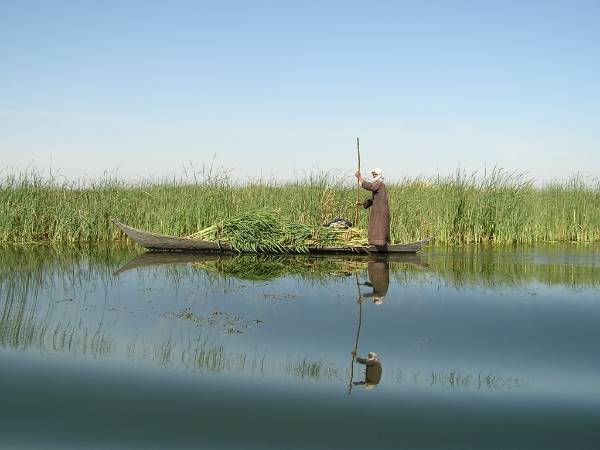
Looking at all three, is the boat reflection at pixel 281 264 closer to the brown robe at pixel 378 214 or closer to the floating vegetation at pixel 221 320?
the brown robe at pixel 378 214

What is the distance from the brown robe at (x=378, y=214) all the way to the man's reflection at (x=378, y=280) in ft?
2.11

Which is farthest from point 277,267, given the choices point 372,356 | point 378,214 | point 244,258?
point 372,356

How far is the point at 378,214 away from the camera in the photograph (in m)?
13.3

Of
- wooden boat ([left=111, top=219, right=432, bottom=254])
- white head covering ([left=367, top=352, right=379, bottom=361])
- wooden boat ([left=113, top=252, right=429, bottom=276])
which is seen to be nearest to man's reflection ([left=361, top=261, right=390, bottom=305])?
wooden boat ([left=113, top=252, right=429, bottom=276])

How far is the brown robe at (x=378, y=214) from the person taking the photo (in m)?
13.2

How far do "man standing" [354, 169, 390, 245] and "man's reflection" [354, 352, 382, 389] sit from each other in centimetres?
726

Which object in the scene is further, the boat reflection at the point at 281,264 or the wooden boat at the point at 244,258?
the wooden boat at the point at 244,258

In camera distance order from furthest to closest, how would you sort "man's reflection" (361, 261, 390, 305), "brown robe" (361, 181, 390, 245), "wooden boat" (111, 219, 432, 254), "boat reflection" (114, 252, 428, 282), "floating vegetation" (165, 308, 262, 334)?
"wooden boat" (111, 219, 432, 254) < "brown robe" (361, 181, 390, 245) < "boat reflection" (114, 252, 428, 282) < "man's reflection" (361, 261, 390, 305) < "floating vegetation" (165, 308, 262, 334)

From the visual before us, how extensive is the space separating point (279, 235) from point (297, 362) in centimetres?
831

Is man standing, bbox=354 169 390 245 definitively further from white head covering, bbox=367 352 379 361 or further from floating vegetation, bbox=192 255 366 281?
white head covering, bbox=367 352 379 361

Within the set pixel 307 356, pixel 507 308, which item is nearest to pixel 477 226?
pixel 507 308

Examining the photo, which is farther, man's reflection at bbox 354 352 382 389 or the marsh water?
man's reflection at bbox 354 352 382 389

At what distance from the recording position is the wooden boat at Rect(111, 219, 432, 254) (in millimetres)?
13781

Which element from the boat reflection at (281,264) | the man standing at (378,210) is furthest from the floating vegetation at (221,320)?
the man standing at (378,210)
